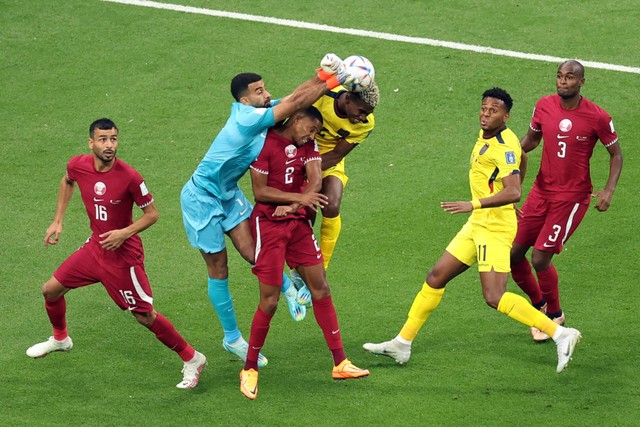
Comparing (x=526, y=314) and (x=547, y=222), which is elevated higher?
(x=547, y=222)

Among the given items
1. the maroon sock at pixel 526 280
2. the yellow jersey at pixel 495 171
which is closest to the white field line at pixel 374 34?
the maroon sock at pixel 526 280

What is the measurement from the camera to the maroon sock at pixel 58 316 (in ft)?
34.7

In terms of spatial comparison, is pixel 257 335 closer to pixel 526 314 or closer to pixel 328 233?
pixel 328 233

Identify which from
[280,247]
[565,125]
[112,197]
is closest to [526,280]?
[565,125]

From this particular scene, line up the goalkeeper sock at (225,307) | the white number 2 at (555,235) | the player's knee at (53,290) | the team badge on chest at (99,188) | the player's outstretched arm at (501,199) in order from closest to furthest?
the player's outstretched arm at (501,199)
the team badge on chest at (99,188)
the player's knee at (53,290)
the goalkeeper sock at (225,307)
the white number 2 at (555,235)

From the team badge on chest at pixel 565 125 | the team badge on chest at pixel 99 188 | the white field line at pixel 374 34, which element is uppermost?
the white field line at pixel 374 34

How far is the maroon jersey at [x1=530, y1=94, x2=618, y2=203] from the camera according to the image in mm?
10906

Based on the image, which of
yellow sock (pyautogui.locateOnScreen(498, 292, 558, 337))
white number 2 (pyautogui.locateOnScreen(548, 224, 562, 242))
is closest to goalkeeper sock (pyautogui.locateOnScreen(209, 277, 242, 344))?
yellow sock (pyautogui.locateOnScreen(498, 292, 558, 337))

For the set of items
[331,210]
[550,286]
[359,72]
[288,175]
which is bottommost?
[550,286]

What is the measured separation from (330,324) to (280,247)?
0.78 m

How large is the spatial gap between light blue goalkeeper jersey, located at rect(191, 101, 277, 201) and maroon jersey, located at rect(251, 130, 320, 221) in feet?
0.31

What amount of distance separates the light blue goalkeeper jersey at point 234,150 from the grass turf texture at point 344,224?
1.67m

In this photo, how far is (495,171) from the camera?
1011 cm

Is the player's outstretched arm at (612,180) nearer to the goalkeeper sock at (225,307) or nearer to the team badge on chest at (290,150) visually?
the team badge on chest at (290,150)
